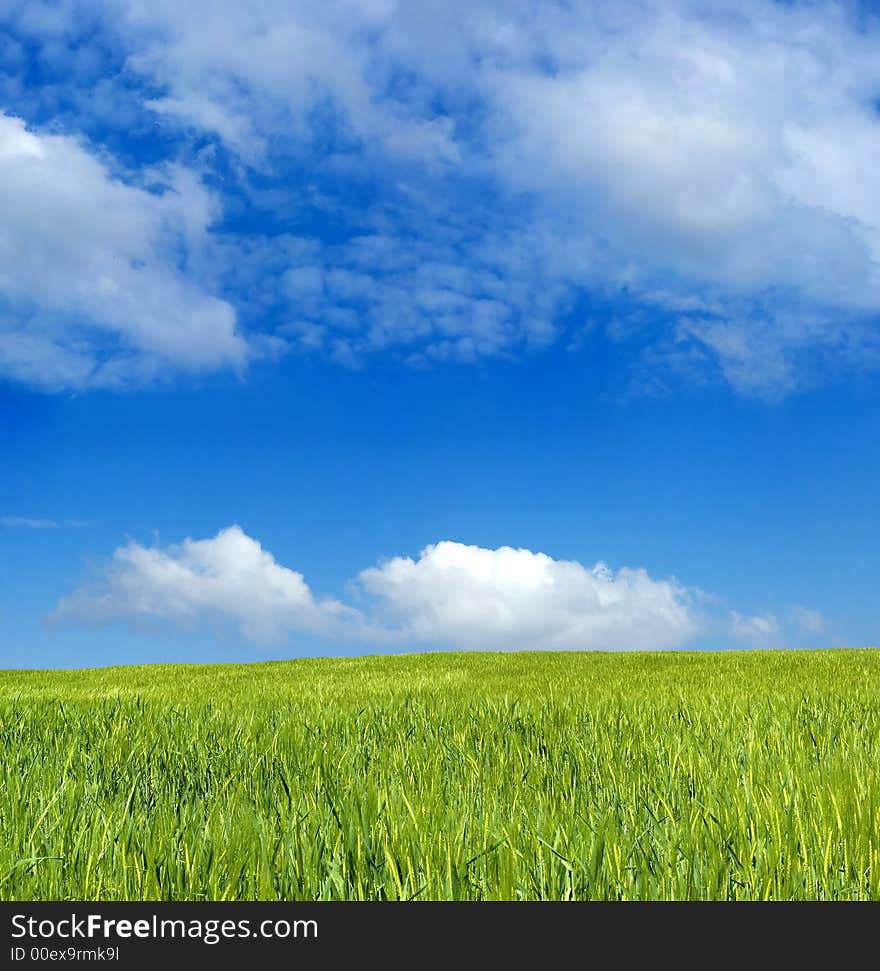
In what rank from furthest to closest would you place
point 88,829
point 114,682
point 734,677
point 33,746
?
point 114,682
point 734,677
point 33,746
point 88,829

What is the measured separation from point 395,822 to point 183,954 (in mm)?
1114

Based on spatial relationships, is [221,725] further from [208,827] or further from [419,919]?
[419,919]

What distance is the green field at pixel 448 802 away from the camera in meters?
2.58

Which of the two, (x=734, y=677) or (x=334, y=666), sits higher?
(x=334, y=666)

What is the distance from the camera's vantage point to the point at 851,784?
3.63 meters

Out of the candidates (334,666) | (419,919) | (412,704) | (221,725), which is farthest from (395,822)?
(334,666)

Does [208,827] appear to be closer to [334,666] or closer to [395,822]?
[395,822]

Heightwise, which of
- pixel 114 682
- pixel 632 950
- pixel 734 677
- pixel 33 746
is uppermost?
pixel 114 682

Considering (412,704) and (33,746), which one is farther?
(412,704)

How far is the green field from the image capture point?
2.58m

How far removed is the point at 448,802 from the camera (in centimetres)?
341

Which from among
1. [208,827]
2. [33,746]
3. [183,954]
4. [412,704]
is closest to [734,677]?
[412,704]

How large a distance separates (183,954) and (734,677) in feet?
36.9

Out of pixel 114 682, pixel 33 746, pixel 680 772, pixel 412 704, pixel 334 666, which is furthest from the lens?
pixel 334 666
